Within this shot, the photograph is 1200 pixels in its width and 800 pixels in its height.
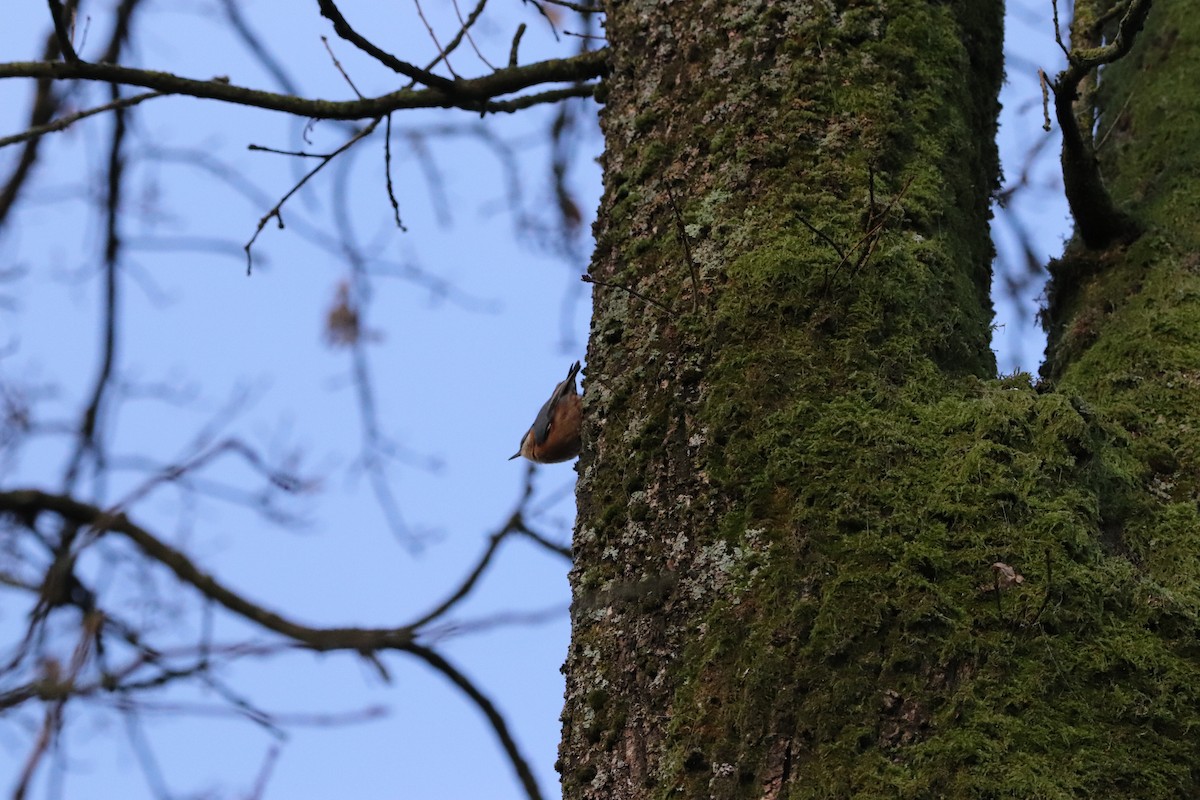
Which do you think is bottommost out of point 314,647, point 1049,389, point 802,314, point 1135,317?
point 314,647

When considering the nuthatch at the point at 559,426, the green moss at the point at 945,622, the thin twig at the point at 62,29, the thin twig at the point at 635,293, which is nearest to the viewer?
the green moss at the point at 945,622

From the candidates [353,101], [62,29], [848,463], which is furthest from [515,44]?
[848,463]

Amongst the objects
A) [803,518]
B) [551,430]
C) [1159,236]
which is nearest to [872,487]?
[803,518]

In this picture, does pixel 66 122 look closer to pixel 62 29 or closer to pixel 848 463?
pixel 62 29

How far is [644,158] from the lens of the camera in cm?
181

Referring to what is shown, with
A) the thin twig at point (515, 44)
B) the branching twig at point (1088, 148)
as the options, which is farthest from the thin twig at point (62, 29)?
the branching twig at point (1088, 148)

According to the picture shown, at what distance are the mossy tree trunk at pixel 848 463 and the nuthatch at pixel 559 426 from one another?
2.99ft

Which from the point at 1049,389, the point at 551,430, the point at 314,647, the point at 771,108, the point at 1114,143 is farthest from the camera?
the point at 551,430

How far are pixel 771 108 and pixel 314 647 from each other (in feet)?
3.32

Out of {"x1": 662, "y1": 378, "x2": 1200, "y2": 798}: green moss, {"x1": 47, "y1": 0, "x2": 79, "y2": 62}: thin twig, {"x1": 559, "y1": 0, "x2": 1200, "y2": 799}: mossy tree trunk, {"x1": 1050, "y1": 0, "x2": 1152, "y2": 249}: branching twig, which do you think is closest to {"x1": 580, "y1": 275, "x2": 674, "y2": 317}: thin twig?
{"x1": 559, "y1": 0, "x2": 1200, "y2": 799}: mossy tree trunk

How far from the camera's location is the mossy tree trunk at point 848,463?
3.97ft

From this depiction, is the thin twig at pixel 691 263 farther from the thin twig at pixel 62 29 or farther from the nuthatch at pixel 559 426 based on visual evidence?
the thin twig at pixel 62 29

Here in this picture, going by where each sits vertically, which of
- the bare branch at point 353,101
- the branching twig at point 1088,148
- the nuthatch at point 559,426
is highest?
the bare branch at point 353,101

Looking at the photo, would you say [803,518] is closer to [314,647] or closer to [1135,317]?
[314,647]
